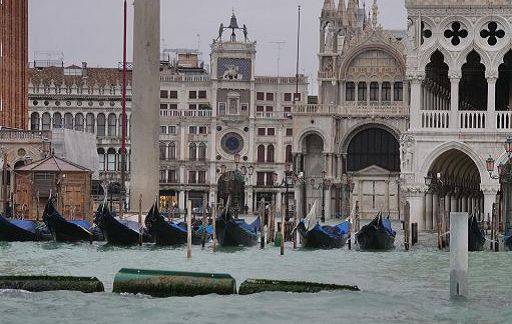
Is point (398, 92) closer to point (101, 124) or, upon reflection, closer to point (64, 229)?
point (101, 124)

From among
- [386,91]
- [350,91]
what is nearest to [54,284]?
[350,91]

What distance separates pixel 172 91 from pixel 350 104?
1398 cm

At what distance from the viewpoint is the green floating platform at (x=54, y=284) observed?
16.2 metres

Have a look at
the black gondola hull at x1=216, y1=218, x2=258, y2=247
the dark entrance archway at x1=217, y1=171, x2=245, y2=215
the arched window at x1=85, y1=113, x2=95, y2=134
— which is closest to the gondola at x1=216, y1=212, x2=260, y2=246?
the black gondola hull at x1=216, y1=218, x2=258, y2=247

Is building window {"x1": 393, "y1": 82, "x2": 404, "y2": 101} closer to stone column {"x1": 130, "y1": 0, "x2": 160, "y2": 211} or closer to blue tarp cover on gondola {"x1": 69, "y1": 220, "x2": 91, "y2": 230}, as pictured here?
blue tarp cover on gondola {"x1": 69, "y1": 220, "x2": 91, "y2": 230}

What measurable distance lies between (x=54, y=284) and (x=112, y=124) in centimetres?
5252

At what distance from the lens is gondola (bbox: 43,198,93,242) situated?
2888 cm

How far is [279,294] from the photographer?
1598 centimetres

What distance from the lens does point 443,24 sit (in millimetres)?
29828

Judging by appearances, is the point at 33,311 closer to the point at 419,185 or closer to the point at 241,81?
the point at 419,185

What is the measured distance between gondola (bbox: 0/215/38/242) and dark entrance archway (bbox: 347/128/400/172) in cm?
2835

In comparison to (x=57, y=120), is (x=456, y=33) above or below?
above

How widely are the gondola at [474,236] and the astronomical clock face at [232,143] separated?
39879 millimetres

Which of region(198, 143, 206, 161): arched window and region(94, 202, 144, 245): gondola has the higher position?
region(198, 143, 206, 161): arched window
